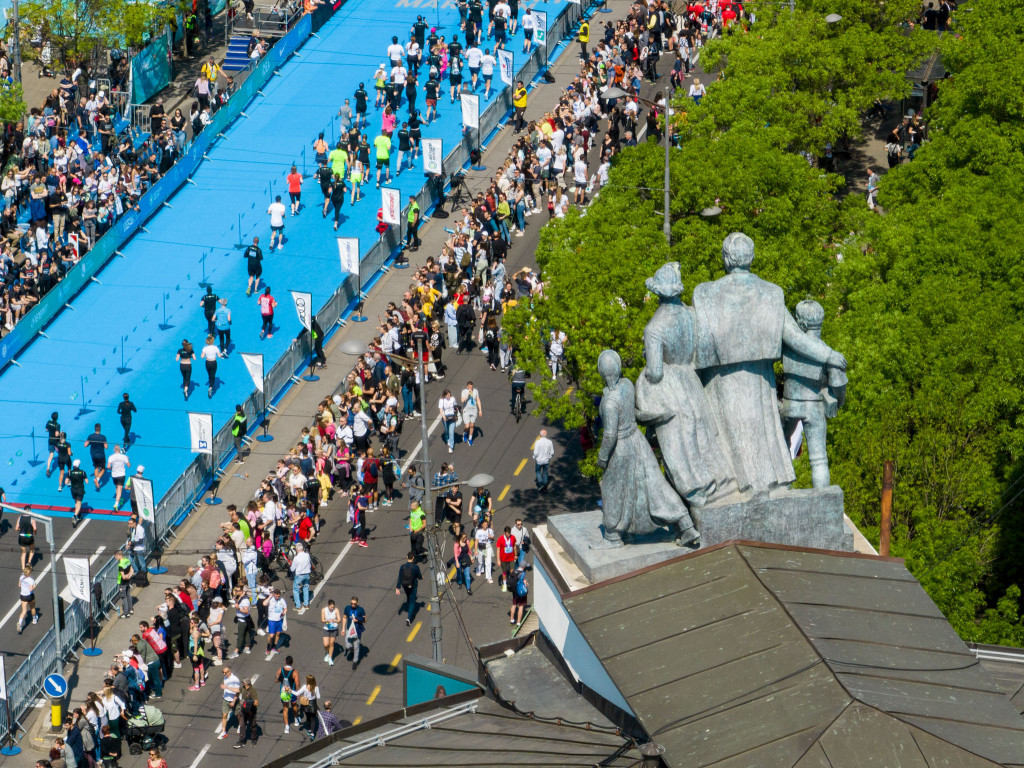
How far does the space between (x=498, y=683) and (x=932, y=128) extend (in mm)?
36760

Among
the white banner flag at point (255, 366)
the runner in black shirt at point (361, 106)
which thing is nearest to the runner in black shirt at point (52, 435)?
the white banner flag at point (255, 366)

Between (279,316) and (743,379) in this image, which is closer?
(743,379)

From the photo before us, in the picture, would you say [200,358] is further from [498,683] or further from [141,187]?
[498,683]

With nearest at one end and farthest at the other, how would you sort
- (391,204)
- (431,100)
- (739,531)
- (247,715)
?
1. (739,531)
2. (247,715)
3. (391,204)
4. (431,100)

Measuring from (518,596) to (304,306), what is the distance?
1432cm

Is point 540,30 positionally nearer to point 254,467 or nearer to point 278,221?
point 278,221

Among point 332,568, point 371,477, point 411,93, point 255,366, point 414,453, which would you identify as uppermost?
point 411,93

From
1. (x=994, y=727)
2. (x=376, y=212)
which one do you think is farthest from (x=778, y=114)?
(x=994, y=727)

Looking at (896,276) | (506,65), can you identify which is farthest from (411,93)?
(896,276)

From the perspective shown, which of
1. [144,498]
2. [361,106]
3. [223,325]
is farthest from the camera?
[361,106]

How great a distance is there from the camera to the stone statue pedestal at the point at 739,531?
2034cm

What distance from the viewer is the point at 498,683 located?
70.7ft

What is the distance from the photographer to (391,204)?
56.5 m

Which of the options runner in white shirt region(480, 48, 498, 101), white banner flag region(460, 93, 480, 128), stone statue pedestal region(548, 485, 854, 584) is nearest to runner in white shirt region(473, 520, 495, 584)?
stone statue pedestal region(548, 485, 854, 584)
